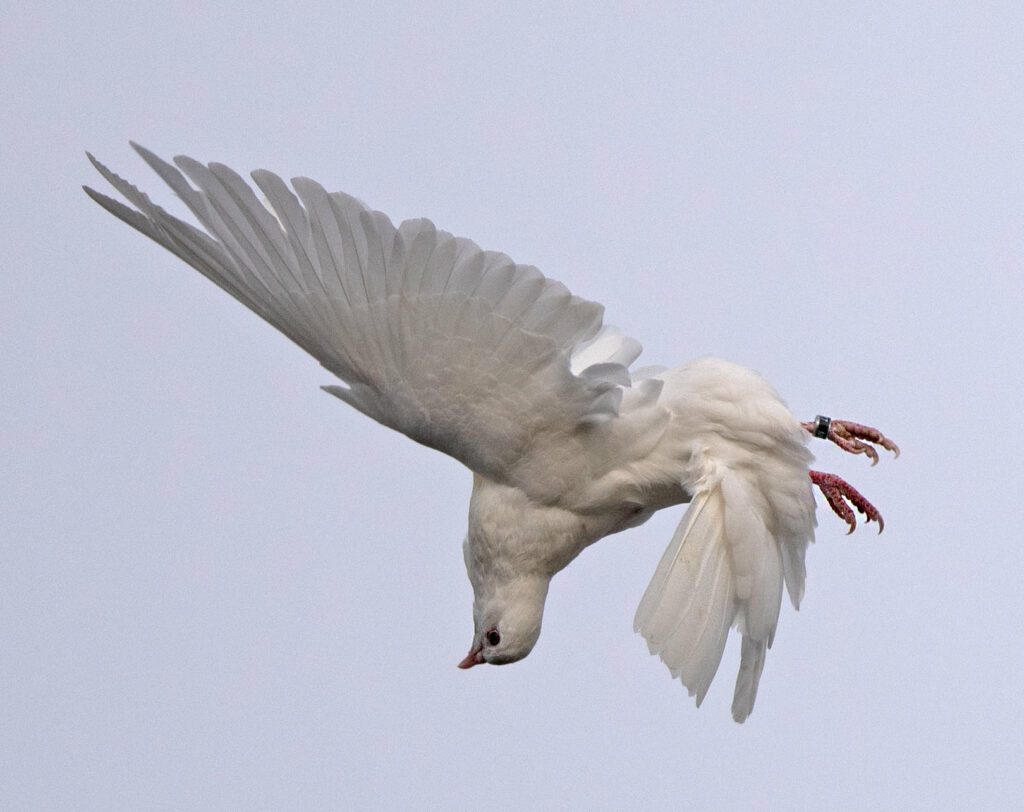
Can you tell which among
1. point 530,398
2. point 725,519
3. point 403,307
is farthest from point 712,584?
point 403,307

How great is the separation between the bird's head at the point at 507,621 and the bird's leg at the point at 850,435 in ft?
5.55

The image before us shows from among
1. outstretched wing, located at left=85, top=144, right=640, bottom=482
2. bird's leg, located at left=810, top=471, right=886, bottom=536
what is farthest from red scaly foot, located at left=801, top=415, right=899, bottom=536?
outstretched wing, located at left=85, top=144, right=640, bottom=482

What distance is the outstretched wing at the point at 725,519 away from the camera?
896 centimetres

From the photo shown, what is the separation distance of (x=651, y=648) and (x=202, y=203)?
3.07 m

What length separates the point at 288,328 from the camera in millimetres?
9141

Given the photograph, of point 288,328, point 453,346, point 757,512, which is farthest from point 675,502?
point 288,328

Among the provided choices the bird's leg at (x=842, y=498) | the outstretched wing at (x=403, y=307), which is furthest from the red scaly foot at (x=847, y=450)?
the outstretched wing at (x=403, y=307)

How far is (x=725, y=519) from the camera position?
29.6ft

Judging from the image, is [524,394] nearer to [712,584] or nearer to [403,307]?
[403,307]

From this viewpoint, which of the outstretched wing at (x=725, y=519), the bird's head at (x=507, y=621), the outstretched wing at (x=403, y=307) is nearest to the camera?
the outstretched wing at (x=403, y=307)

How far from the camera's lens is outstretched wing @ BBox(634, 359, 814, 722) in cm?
896

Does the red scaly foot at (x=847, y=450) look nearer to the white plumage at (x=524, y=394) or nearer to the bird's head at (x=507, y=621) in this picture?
the white plumage at (x=524, y=394)

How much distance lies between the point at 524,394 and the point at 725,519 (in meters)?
1.16

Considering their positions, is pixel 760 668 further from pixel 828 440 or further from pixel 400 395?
pixel 400 395
